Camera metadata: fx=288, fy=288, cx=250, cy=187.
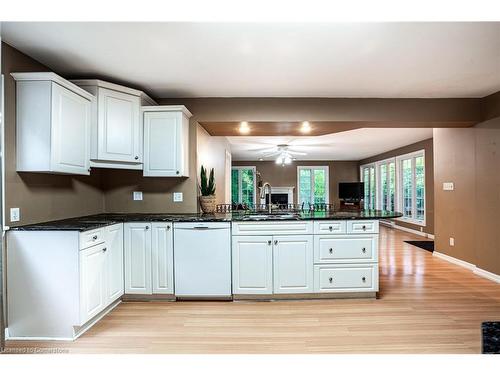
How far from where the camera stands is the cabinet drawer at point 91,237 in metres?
2.31

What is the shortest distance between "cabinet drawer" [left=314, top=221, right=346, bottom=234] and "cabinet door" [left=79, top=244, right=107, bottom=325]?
209 cm

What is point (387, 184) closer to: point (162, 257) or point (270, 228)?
point (270, 228)

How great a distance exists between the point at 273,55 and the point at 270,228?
5.47 feet

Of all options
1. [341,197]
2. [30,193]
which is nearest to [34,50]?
[30,193]

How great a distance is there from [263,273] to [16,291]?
2114mm

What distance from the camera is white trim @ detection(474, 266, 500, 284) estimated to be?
11.9 feet

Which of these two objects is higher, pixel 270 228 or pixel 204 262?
pixel 270 228

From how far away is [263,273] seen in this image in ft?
9.92

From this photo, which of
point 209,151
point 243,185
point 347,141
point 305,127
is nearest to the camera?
point 305,127

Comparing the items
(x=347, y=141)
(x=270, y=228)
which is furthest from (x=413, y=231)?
(x=270, y=228)

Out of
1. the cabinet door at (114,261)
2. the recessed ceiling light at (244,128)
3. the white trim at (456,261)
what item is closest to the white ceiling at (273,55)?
the recessed ceiling light at (244,128)

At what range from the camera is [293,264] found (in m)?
3.03

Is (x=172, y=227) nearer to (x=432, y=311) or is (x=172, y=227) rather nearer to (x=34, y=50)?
(x=34, y=50)

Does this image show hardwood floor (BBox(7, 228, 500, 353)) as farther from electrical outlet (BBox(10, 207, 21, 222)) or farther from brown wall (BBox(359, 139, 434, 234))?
brown wall (BBox(359, 139, 434, 234))
